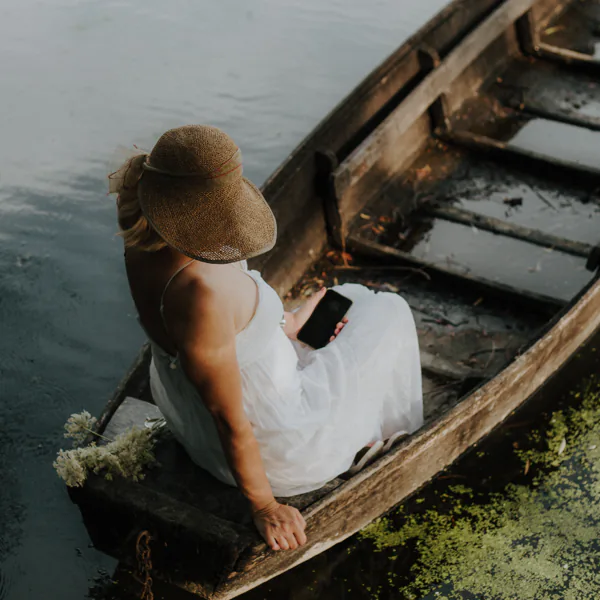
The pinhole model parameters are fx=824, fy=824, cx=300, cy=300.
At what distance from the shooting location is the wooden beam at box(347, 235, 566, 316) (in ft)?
13.1

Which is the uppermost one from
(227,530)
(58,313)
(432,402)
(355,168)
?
(355,168)

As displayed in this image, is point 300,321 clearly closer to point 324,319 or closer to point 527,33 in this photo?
point 324,319

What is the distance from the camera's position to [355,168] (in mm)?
4211

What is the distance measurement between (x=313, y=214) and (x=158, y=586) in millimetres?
1973

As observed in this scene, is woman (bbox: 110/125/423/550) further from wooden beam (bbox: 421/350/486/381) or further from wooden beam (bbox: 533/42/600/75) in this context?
wooden beam (bbox: 533/42/600/75)

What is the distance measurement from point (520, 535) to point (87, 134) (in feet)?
15.5

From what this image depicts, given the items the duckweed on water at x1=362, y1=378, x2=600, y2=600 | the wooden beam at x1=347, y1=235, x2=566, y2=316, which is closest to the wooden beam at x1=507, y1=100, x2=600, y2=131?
the wooden beam at x1=347, y1=235, x2=566, y2=316

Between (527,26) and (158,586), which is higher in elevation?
(527,26)

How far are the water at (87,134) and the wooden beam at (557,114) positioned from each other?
1.94 metres

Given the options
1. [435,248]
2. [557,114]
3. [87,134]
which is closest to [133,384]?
[435,248]

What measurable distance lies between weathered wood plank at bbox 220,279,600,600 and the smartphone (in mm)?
493

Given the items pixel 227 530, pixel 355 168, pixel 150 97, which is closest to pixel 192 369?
pixel 227 530

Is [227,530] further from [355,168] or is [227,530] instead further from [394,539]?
[355,168]

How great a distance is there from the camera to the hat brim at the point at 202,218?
6.89 feet
